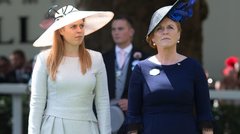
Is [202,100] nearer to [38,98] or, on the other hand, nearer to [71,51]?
[71,51]

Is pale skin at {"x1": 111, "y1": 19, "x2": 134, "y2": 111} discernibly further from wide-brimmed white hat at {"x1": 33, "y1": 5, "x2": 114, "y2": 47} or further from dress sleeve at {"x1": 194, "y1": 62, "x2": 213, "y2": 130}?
dress sleeve at {"x1": 194, "y1": 62, "x2": 213, "y2": 130}

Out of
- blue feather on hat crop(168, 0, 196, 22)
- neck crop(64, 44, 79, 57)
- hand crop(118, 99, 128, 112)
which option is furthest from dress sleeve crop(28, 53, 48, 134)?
hand crop(118, 99, 128, 112)

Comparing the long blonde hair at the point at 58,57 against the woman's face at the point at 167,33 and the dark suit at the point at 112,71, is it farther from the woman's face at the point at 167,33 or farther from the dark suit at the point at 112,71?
the dark suit at the point at 112,71

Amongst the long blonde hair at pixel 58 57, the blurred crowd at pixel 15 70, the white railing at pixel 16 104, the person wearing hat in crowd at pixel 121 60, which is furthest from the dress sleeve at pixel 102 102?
the blurred crowd at pixel 15 70

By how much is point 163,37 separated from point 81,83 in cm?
72

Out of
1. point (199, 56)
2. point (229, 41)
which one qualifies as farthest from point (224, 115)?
point (229, 41)

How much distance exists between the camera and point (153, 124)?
17.6ft

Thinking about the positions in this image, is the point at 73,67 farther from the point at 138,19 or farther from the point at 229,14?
the point at 229,14

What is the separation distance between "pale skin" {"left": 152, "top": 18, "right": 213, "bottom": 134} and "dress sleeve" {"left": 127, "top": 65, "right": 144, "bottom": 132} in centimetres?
20

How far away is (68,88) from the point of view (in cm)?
566

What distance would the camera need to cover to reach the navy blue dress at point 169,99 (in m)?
5.32

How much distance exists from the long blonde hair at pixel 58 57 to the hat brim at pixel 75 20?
0.29 ft

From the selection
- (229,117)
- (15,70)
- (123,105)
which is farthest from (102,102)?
(15,70)

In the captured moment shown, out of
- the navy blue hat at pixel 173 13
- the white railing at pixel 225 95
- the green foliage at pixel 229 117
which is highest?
the navy blue hat at pixel 173 13
